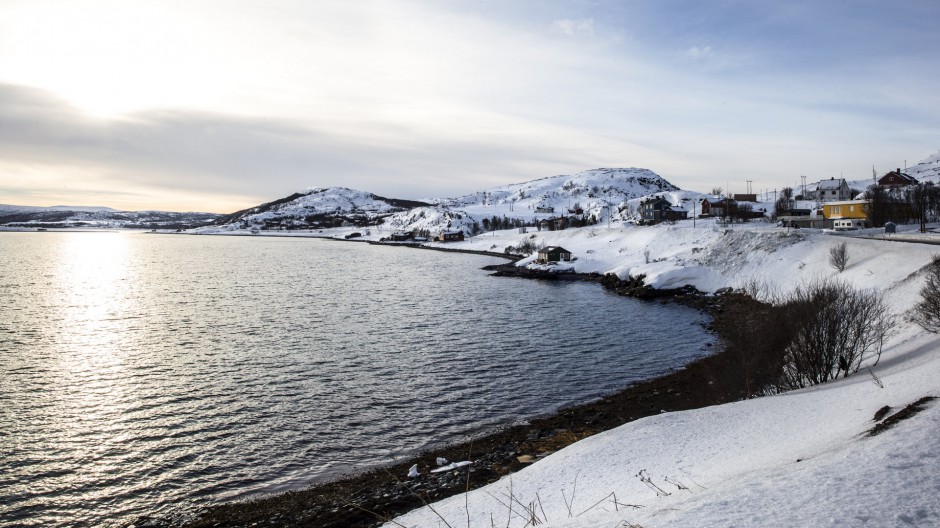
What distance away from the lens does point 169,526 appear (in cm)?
1372

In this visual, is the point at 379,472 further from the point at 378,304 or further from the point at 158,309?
the point at 158,309

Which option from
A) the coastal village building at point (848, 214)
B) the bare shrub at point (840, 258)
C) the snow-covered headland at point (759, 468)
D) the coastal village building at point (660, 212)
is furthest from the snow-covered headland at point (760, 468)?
the coastal village building at point (660, 212)

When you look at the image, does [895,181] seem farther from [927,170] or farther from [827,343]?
[827,343]

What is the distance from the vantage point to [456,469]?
16.0m

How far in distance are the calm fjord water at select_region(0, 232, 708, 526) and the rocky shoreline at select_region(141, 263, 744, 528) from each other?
0.97 m

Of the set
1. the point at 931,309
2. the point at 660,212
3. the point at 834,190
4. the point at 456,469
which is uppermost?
the point at 834,190

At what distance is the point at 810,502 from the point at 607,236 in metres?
102

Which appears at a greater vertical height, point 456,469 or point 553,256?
point 553,256

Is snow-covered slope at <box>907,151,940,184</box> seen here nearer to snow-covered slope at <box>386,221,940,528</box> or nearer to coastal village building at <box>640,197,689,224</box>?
coastal village building at <box>640,197,689,224</box>

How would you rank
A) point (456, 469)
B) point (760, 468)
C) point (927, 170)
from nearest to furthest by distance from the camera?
point (760, 468) → point (456, 469) → point (927, 170)

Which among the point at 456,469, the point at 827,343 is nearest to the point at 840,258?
the point at 827,343

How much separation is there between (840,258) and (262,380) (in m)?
45.2

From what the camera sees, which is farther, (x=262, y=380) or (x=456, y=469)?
(x=262, y=380)

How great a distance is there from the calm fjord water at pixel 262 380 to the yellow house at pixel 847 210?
50.6 m
